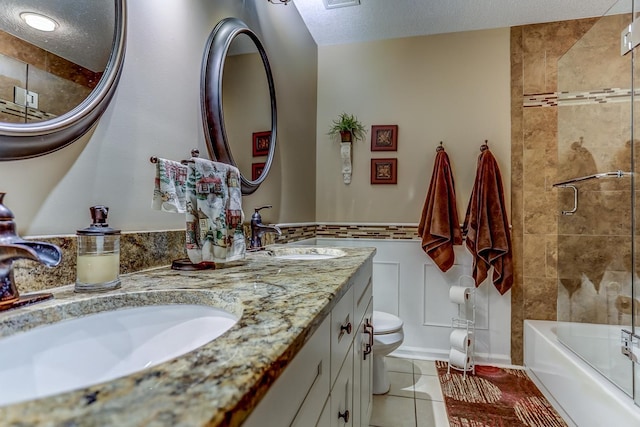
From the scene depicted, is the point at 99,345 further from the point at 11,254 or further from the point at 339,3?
the point at 339,3

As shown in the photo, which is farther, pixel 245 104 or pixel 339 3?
pixel 339 3

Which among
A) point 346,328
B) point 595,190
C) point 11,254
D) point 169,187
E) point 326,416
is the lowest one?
point 326,416

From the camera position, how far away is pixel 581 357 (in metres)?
1.83

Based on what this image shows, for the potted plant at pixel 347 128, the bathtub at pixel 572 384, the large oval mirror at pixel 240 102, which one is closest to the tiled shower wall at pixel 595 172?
the bathtub at pixel 572 384

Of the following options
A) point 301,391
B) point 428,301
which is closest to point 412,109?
point 428,301

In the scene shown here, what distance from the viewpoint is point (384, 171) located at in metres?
2.67

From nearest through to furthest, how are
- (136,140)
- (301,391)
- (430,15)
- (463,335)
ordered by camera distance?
1. (301,391)
2. (136,140)
3. (463,335)
4. (430,15)

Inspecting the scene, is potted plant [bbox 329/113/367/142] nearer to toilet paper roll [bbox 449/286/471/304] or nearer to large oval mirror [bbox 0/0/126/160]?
toilet paper roll [bbox 449/286/471/304]

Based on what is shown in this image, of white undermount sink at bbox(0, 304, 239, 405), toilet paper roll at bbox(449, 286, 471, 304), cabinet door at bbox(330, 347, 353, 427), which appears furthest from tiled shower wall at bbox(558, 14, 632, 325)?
white undermount sink at bbox(0, 304, 239, 405)

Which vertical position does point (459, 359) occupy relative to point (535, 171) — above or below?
below

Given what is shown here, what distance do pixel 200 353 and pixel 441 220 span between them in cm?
224

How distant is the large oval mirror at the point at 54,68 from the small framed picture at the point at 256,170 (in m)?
→ 0.82

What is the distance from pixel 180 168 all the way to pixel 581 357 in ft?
7.14

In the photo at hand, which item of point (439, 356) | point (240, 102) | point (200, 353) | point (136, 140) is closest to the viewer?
point (200, 353)
